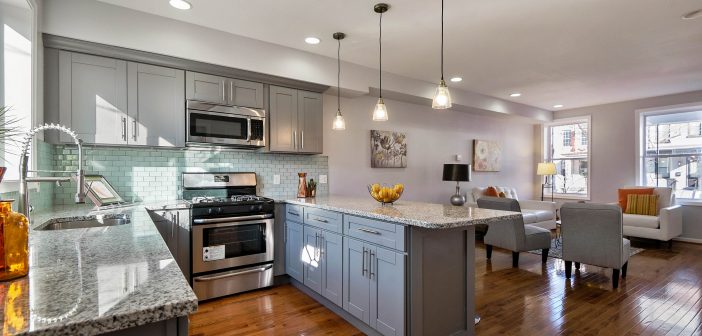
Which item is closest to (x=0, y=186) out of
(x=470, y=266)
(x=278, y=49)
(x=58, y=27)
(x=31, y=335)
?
(x=58, y=27)

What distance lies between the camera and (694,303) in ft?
9.64

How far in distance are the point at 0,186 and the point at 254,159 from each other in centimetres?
207

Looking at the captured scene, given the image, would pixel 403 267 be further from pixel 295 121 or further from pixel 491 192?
pixel 491 192

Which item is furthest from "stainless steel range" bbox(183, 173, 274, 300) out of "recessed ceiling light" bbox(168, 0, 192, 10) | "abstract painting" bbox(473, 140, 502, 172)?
"abstract painting" bbox(473, 140, 502, 172)

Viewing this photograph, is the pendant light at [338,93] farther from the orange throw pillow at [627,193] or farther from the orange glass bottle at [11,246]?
the orange throw pillow at [627,193]

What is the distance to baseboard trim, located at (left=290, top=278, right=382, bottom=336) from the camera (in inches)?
94.2

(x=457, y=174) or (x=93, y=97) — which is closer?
(x=93, y=97)

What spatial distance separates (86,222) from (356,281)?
1786mm

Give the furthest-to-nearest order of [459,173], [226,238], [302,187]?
[459,173] < [302,187] < [226,238]

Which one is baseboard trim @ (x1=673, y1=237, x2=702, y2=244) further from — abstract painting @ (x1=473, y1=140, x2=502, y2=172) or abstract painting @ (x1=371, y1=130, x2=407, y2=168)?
abstract painting @ (x1=371, y1=130, x2=407, y2=168)

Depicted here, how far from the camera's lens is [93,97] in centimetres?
274

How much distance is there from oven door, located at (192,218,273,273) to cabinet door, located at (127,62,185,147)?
2.74 feet

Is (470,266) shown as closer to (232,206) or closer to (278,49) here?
(232,206)

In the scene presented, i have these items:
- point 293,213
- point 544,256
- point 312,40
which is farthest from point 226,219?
point 544,256
